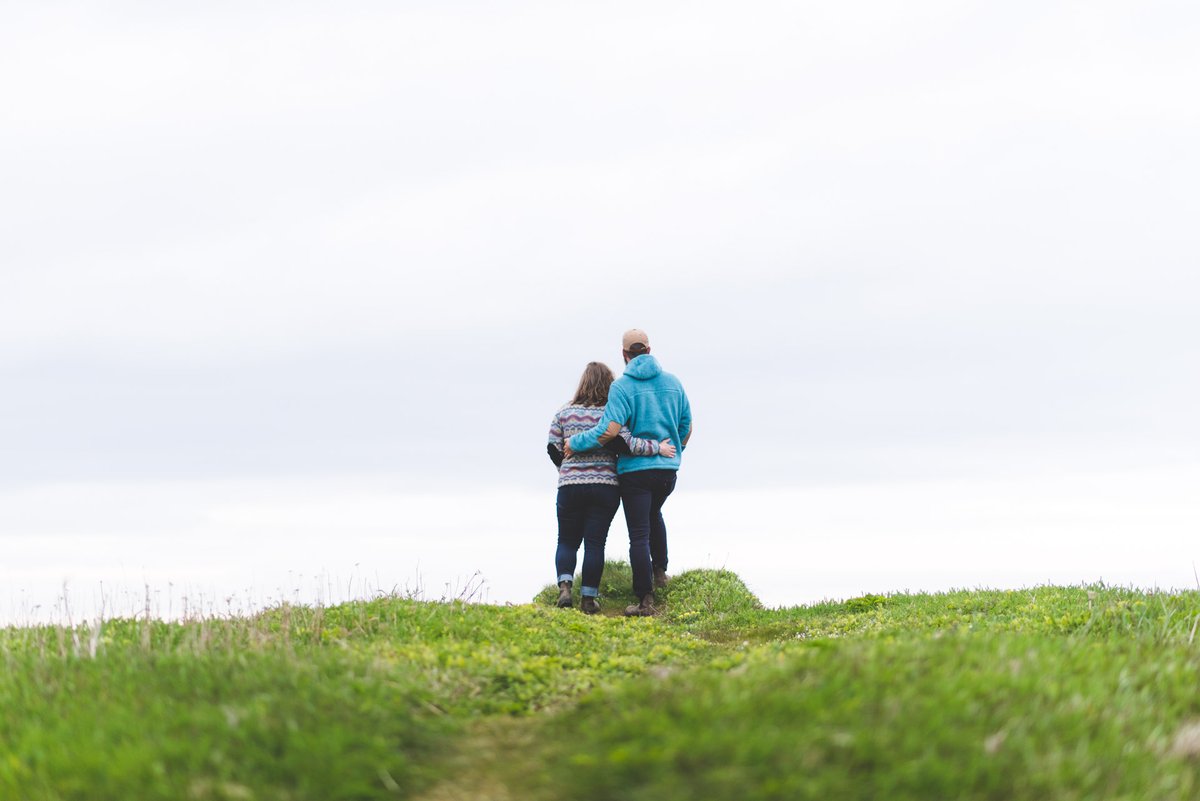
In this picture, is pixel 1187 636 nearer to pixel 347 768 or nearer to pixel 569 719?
pixel 569 719

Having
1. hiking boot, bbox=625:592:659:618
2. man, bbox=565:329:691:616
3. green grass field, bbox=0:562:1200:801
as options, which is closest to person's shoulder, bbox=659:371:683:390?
man, bbox=565:329:691:616

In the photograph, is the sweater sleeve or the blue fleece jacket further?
the sweater sleeve

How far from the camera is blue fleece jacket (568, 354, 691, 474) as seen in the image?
51.3 feet

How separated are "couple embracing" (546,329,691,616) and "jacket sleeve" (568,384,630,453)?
0.02 metres

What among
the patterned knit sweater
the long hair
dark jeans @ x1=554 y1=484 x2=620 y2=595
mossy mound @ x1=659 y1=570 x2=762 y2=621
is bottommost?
mossy mound @ x1=659 y1=570 x2=762 y2=621

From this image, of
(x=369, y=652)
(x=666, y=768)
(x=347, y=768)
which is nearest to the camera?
(x=666, y=768)

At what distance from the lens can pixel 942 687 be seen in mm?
6320

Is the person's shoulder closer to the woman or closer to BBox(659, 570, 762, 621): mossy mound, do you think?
the woman

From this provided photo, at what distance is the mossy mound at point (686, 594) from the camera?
18.9m

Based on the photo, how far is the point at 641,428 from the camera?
1577cm

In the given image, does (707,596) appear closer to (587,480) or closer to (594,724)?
(587,480)

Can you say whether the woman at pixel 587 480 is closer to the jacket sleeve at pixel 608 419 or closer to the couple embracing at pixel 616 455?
the couple embracing at pixel 616 455

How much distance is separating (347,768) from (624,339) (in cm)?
1136

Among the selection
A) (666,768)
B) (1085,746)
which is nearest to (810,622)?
(1085,746)
